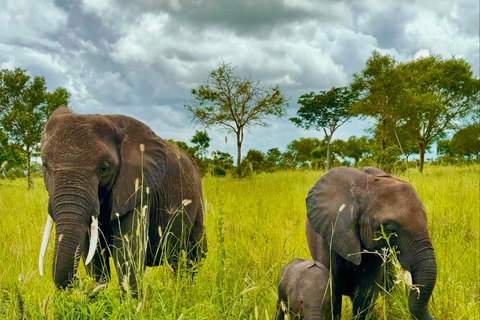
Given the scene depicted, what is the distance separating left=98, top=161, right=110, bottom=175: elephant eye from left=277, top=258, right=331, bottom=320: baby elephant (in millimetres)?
1812

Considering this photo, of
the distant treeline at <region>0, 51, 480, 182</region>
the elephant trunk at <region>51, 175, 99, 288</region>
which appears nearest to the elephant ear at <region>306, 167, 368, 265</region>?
the elephant trunk at <region>51, 175, 99, 288</region>

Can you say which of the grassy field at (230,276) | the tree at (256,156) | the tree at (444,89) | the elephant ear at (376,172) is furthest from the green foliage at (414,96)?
the elephant ear at (376,172)

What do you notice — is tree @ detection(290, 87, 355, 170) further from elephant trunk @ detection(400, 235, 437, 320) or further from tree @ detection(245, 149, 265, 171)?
elephant trunk @ detection(400, 235, 437, 320)

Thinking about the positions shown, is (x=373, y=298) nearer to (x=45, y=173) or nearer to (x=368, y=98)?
(x=45, y=173)

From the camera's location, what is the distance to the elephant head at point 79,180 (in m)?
3.61

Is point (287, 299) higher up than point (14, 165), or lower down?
lower down

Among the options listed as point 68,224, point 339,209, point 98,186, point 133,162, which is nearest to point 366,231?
point 339,209

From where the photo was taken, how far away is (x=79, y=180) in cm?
364

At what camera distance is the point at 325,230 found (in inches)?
146

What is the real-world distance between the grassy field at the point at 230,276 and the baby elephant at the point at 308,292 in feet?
0.74

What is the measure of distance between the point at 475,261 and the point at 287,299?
147 inches

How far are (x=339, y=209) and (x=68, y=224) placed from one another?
2.23 meters

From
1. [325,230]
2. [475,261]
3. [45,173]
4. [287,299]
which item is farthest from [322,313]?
[475,261]

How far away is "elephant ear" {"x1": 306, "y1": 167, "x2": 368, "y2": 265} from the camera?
11.7 feet
